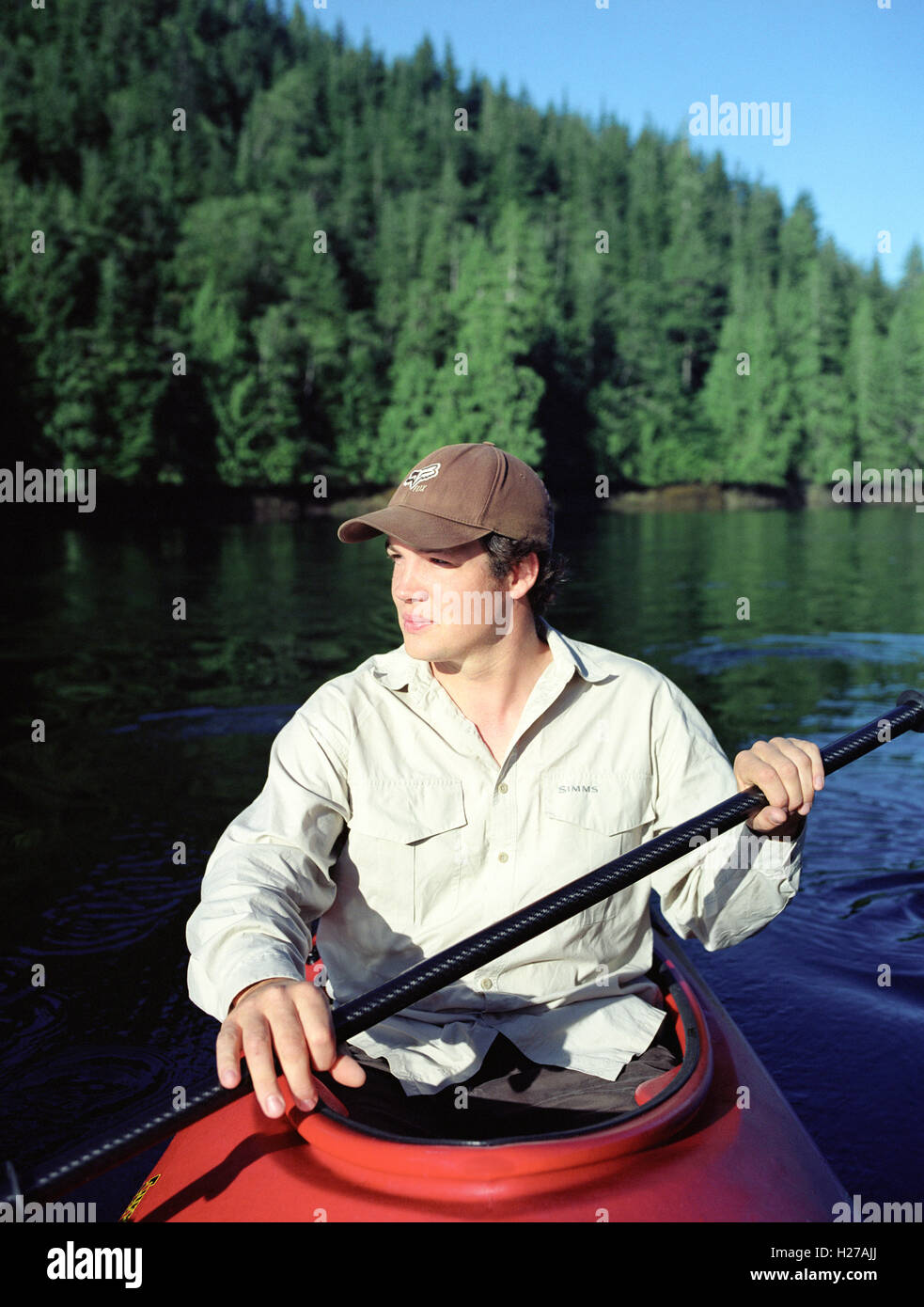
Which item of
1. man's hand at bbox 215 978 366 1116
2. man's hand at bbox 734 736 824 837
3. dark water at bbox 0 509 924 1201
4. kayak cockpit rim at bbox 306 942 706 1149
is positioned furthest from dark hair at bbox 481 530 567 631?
dark water at bbox 0 509 924 1201

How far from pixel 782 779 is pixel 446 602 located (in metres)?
0.92

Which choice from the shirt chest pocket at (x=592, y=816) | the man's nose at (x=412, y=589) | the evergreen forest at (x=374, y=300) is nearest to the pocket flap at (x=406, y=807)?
the shirt chest pocket at (x=592, y=816)

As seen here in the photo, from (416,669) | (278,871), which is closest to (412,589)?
(416,669)

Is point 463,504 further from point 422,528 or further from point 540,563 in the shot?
point 540,563

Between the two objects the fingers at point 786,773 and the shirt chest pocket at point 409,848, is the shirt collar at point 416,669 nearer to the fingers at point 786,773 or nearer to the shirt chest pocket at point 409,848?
the shirt chest pocket at point 409,848

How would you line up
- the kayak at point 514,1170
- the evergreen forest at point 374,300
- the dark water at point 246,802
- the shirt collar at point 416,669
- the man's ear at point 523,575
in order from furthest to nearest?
the evergreen forest at point 374,300 < the dark water at point 246,802 < the man's ear at point 523,575 < the shirt collar at point 416,669 < the kayak at point 514,1170

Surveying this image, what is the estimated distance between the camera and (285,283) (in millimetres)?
47594

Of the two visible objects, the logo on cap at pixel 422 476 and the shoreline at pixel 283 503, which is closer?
the logo on cap at pixel 422 476

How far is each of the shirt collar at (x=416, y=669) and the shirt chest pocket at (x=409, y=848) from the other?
0.26m

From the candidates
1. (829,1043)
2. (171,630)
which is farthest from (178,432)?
(829,1043)

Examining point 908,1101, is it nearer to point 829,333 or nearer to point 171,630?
point 171,630

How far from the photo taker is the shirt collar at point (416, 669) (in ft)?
9.52

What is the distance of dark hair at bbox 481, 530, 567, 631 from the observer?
2961 mm

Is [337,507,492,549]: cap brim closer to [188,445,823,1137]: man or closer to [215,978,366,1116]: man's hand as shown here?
[188,445,823,1137]: man
